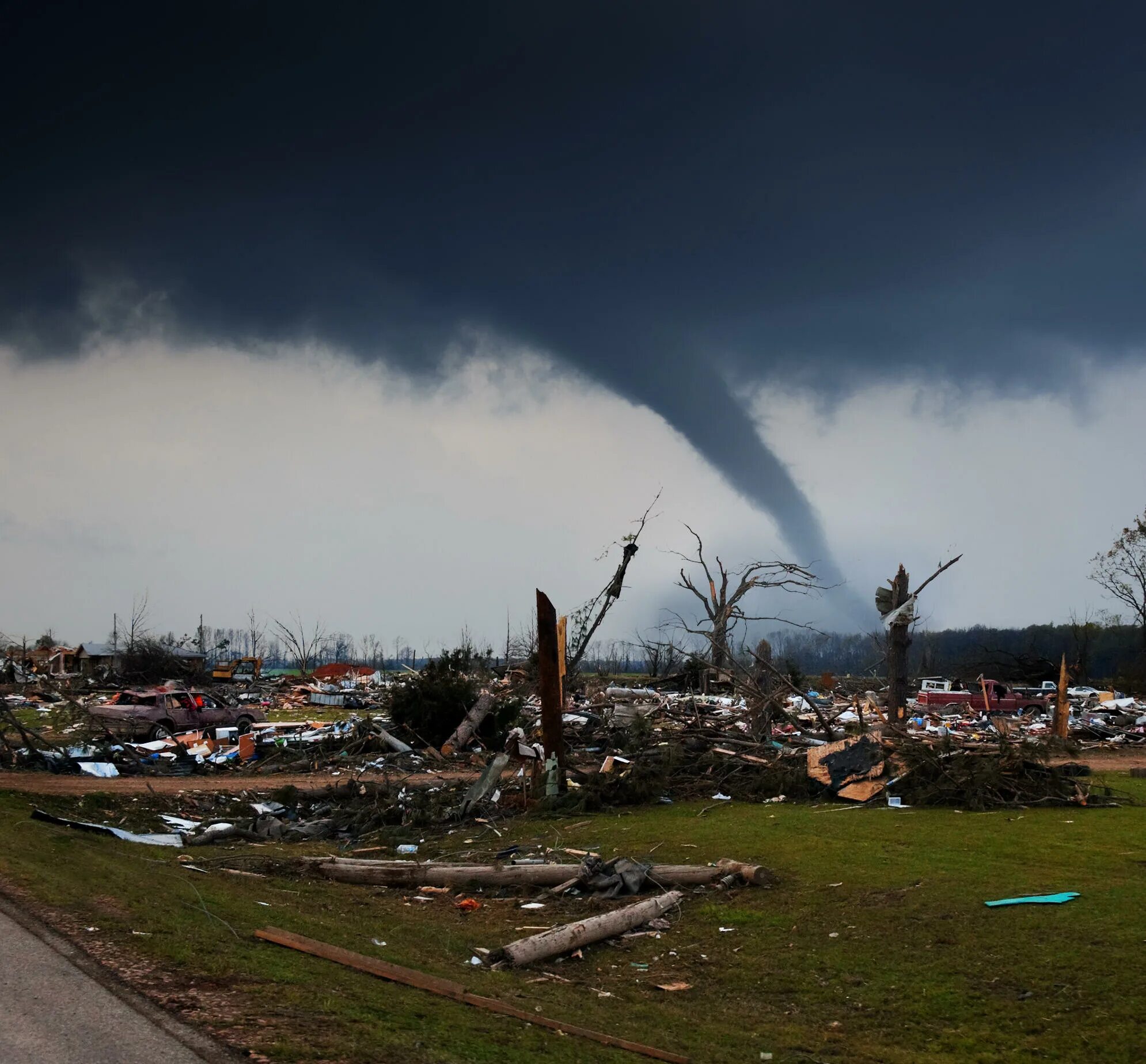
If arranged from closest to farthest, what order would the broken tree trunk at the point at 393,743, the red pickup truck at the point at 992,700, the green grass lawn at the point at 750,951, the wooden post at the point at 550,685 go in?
the green grass lawn at the point at 750,951
the wooden post at the point at 550,685
the broken tree trunk at the point at 393,743
the red pickup truck at the point at 992,700

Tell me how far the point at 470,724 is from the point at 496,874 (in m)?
12.7

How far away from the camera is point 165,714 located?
2414 cm

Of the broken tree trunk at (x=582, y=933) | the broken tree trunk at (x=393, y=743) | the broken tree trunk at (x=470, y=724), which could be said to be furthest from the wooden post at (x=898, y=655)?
the broken tree trunk at (x=582, y=933)

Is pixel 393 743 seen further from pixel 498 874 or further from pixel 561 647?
pixel 498 874

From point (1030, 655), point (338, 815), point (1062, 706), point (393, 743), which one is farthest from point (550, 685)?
point (1030, 655)

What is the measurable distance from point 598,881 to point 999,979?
4.02m

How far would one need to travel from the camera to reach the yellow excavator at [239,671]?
4950 centimetres

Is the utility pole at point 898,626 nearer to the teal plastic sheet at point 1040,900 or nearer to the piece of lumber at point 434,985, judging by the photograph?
the teal plastic sheet at point 1040,900

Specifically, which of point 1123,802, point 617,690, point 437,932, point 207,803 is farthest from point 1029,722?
point 437,932

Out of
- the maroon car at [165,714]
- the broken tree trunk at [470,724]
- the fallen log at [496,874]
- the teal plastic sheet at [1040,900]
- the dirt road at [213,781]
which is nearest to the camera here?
the teal plastic sheet at [1040,900]

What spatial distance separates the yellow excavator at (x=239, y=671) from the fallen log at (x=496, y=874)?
38.1 m

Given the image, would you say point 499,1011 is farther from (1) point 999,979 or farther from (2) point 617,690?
(2) point 617,690

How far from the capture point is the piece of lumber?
547 cm

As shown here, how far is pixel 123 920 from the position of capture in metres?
6.67
